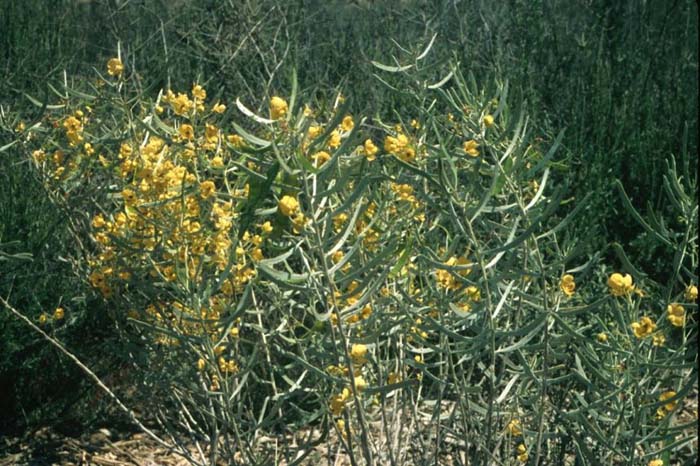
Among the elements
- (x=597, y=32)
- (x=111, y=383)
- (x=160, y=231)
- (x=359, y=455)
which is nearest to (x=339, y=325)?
(x=160, y=231)

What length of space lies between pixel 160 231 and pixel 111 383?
1548 mm

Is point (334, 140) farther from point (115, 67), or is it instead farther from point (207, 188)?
point (115, 67)

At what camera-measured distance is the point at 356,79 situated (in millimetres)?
5535

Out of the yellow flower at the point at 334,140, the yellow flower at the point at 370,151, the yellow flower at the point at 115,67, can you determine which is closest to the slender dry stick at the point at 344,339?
the yellow flower at the point at 334,140

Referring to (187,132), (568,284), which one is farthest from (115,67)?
(568,284)

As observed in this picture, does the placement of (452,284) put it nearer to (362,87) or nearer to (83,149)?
(83,149)

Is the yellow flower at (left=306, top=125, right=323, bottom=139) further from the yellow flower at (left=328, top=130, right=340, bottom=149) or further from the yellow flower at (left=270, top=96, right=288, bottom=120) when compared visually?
the yellow flower at (left=270, top=96, right=288, bottom=120)

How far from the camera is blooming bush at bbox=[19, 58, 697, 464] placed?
1.97m

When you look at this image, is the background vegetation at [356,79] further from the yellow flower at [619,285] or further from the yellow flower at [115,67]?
the yellow flower at [619,285]

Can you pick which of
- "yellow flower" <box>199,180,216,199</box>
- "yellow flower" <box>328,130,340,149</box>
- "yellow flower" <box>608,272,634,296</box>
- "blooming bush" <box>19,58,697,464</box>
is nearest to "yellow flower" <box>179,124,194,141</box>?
"blooming bush" <box>19,58,697,464</box>

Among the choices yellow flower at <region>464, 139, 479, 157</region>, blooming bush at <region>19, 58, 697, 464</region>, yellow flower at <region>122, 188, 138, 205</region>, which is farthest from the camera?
yellow flower at <region>122, 188, 138, 205</region>

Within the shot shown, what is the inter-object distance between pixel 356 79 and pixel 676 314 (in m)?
3.78

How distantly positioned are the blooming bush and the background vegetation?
1.41 ft

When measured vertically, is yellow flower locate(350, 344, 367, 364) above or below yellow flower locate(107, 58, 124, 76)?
below
